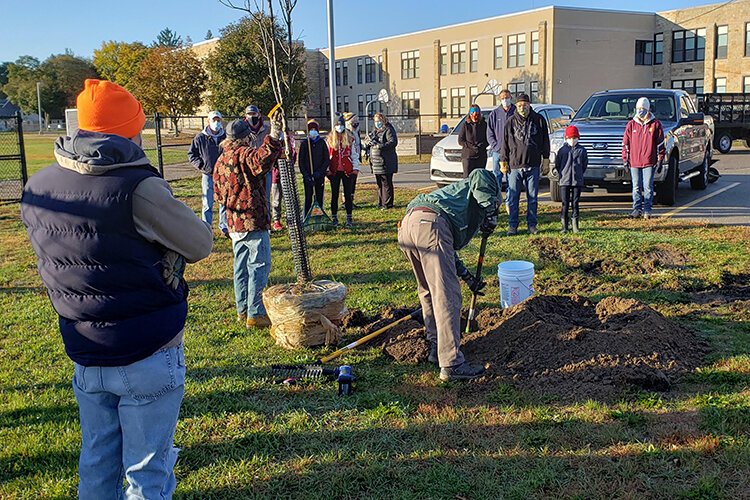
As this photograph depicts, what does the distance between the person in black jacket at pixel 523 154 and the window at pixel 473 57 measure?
45.5 metres

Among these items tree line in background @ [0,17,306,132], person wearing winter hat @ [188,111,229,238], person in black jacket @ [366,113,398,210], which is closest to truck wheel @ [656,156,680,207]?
person in black jacket @ [366,113,398,210]

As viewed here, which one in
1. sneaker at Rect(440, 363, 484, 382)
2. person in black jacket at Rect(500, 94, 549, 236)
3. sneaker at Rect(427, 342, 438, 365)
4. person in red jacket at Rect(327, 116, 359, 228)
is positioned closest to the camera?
sneaker at Rect(440, 363, 484, 382)

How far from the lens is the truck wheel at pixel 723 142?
27164 mm

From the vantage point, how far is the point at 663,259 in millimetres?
8883

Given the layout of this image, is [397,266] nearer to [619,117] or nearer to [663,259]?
[663,259]

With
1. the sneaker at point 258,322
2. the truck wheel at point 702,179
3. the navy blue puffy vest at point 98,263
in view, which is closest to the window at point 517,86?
→ the truck wheel at point 702,179

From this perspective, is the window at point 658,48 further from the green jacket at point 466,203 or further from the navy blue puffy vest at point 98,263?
the navy blue puffy vest at point 98,263

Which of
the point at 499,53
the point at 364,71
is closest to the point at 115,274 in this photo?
the point at 499,53

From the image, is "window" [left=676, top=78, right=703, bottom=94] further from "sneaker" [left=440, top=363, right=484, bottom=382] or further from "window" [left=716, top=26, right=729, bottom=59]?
"sneaker" [left=440, top=363, right=484, bottom=382]

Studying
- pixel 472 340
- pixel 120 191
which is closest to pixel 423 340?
pixel 472 340

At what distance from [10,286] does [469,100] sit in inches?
1950

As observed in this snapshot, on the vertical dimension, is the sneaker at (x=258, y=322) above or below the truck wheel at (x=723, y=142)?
below

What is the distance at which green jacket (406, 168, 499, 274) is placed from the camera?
4.91 m

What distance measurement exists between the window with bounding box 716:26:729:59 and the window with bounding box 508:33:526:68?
43.9 feet
